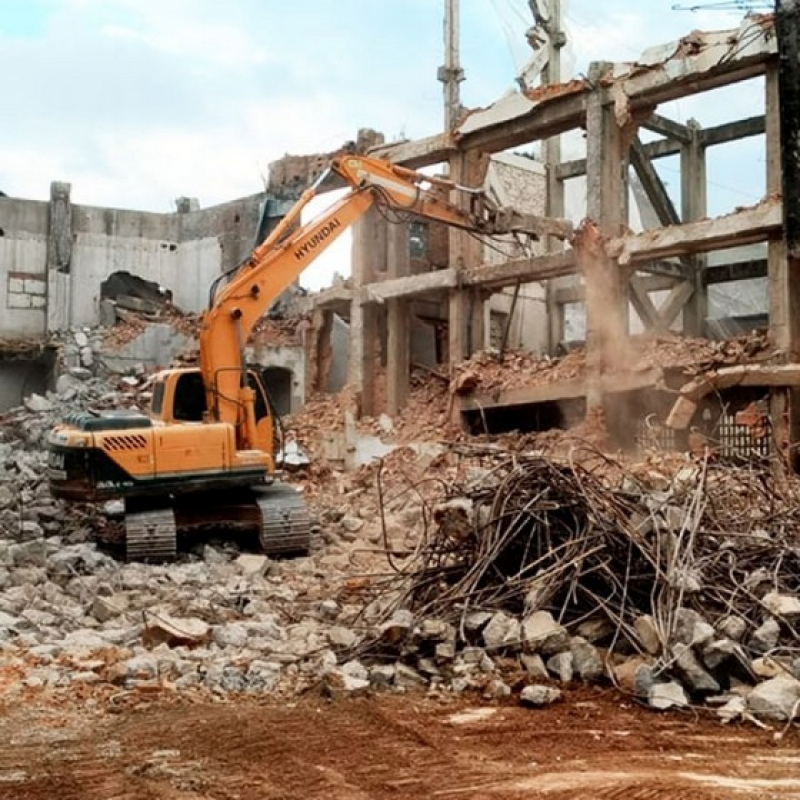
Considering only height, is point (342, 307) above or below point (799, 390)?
above

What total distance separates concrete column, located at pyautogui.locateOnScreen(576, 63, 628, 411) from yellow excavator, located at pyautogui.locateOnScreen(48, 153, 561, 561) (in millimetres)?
4468

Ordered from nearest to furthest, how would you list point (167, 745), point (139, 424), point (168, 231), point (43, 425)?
point (167, 745), point (139, 424), point (43, 425), point (168, 231)

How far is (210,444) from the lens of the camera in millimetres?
10305

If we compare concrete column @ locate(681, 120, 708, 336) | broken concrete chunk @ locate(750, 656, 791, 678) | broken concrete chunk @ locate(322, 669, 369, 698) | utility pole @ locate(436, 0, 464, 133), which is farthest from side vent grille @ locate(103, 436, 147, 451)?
utility pole @ locate(436, 0, 464, 133)

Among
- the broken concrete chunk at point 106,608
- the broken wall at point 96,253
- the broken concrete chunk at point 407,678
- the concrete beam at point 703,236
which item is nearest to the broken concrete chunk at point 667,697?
the broken concrete chunk at point 407,678

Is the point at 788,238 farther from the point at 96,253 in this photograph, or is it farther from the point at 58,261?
the point at 58,261

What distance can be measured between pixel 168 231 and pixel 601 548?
72.5 feet

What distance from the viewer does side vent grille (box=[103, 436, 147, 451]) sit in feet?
32.6

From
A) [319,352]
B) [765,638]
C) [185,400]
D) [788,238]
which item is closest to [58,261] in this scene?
[319,352]

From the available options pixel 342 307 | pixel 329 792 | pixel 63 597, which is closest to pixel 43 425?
pixel 342 307

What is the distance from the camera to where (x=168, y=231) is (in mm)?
26250

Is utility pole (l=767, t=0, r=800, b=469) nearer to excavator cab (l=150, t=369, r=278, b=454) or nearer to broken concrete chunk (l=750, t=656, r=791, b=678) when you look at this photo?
excavator cab (l=150, t=369, r=278, b=454)

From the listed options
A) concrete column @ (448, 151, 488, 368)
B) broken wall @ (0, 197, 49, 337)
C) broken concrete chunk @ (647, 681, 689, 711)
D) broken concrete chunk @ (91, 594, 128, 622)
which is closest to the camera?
broken concrete chunk @ (647, 681, 689, 711)

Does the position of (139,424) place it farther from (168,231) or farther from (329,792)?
(168,231)
